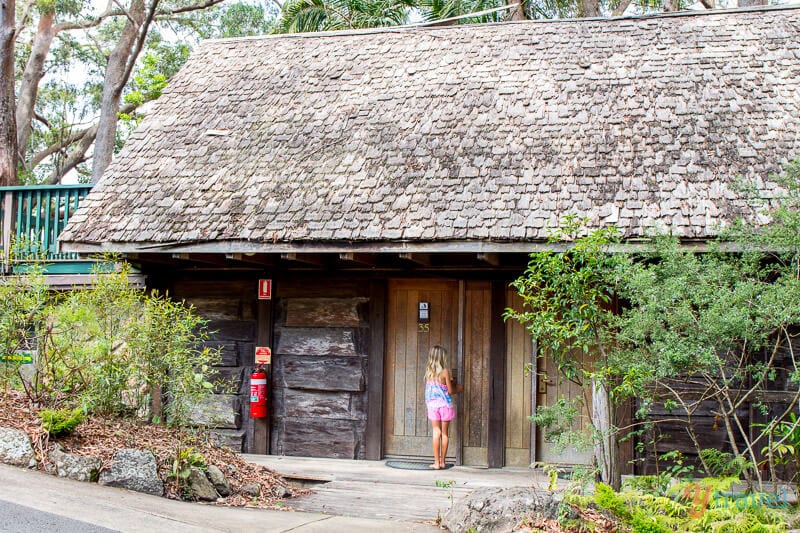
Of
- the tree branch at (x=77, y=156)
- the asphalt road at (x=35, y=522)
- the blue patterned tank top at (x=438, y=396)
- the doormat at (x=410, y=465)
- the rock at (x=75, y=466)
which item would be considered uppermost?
the tree branch at (x=77, y=156)

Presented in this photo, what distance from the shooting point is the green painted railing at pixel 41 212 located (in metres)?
12.0

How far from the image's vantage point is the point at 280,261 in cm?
1098

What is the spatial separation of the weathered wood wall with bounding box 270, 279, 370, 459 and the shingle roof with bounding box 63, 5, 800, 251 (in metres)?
1.59

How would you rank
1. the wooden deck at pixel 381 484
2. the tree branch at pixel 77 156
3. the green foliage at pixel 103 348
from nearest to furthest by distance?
the wooden deck at pixel 381 484
the green foliage at pixel 103 348
the tree branch at pixel 77 156

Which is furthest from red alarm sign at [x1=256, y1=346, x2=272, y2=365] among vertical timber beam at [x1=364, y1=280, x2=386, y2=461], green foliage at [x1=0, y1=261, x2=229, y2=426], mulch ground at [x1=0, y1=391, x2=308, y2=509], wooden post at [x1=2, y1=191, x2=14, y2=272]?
wooden post at [x1=2, y1=191, x2=14, y2=272]

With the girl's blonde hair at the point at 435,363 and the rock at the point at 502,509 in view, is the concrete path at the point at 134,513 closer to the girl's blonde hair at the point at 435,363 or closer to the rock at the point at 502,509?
the rock at the point at 502,509

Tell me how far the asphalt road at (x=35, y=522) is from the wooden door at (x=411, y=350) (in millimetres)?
A: 5428

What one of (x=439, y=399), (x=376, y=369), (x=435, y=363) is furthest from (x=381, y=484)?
(x=376, y=369)

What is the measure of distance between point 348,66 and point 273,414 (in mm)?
5277

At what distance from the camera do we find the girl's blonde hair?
32.6ft

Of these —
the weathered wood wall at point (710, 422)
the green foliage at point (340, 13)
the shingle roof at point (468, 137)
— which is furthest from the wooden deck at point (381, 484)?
the green foliage at point (340, 13)

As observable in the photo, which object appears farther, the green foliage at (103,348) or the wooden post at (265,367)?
the wooden post at (265,367)

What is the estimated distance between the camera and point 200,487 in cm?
737

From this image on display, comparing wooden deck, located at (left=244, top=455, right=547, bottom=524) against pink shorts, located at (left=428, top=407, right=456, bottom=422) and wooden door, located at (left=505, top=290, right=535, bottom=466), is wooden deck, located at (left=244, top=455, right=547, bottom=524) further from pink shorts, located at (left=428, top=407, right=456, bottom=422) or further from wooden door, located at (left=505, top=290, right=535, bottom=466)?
pink shorts, located at (left=428, top=407, right=456, bottom=422)
